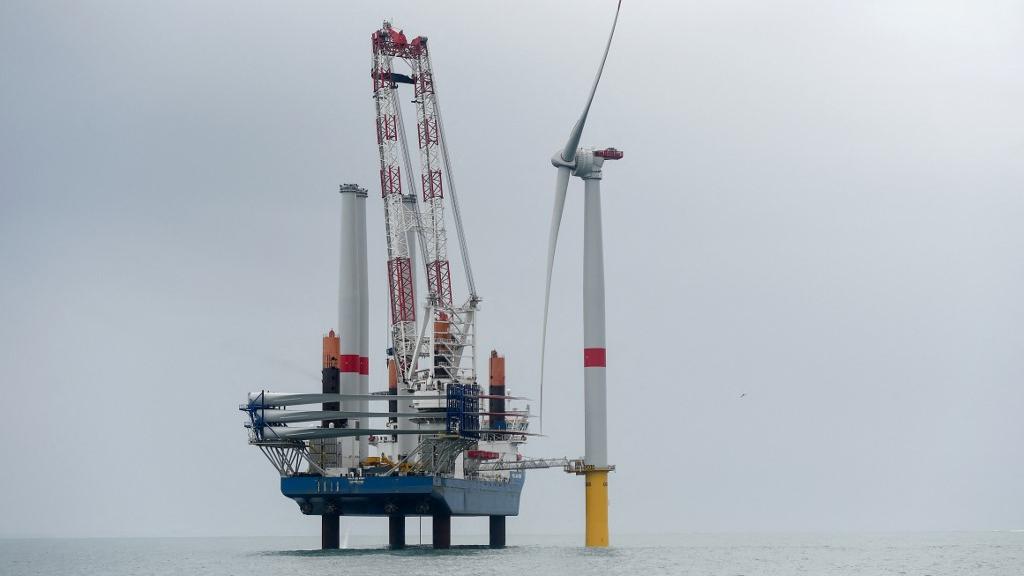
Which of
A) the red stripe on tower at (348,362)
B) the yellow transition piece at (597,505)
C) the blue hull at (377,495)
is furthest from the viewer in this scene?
the red stripe on tower at (348,362)

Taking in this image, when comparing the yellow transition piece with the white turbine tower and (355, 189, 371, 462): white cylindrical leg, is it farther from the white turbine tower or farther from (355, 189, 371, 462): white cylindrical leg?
(355, 189, 371, 462): white cylindrical leg

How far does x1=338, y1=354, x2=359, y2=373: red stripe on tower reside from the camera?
87.9 meters

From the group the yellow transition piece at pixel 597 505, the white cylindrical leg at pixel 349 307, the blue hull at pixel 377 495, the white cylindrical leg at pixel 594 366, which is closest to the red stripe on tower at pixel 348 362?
the white cylindrical leg at pixel 349 307

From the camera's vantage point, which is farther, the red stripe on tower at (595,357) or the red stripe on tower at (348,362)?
the red stripe on tower at (348,362)

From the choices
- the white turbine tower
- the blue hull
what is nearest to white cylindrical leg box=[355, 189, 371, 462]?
the blue hull

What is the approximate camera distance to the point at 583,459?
285 feet

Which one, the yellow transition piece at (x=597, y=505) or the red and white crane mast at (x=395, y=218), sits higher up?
the red and white crane mast at (x=395, y=218)

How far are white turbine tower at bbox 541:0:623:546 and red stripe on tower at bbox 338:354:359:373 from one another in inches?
482

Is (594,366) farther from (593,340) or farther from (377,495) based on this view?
(377,495)

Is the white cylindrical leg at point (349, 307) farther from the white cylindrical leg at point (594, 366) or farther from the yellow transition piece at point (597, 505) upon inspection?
the yellow transition piece at point (597, 505)

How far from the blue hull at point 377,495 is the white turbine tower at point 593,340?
8.79m

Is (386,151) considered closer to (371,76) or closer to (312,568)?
(371,76)

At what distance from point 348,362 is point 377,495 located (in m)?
9.12

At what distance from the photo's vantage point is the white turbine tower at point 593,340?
8550cm
